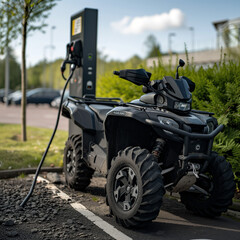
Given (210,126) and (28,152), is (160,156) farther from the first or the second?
(28,152)

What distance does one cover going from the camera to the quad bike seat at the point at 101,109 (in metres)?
5.09

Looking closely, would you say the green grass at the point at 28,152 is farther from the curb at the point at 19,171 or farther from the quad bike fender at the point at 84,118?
the quad bike fender at the point at 84,118

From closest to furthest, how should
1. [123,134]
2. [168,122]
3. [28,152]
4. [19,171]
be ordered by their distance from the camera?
[168,122], [123,134], [19,171], [28,152]

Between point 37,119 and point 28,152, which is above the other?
point 28,152

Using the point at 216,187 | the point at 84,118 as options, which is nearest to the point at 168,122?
the point at 216,187

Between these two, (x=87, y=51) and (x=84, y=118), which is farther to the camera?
(x=87, y=51)

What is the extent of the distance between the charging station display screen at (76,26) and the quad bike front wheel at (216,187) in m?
3.63

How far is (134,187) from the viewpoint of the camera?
3.86 m

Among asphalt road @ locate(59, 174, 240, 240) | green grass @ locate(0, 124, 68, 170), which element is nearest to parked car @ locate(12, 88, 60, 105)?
green grass @ locate(0, 124, 68, 170)

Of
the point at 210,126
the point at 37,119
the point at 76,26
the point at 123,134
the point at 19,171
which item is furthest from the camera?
the point at 37,119

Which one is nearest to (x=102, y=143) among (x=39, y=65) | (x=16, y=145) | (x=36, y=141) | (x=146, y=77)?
(x=146, y=77)

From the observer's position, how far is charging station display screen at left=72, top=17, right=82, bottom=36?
6.79 m

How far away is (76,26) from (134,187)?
3946mm

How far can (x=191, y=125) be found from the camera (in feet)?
12.6
